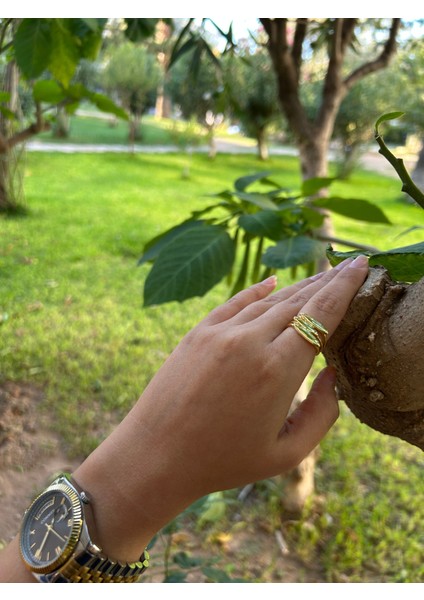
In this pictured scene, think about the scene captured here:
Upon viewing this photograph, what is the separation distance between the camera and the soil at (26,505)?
122 centimetres

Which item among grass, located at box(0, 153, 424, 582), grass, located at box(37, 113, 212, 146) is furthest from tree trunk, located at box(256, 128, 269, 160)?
grass, located at box(0, 153, 424, 582)

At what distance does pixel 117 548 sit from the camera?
0.39 meters

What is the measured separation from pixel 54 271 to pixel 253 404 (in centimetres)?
235

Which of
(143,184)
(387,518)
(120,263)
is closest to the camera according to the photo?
(387,518)

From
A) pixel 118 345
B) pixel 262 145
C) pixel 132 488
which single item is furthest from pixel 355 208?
pixel 262 145

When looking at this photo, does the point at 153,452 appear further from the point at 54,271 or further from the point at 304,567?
the point at 54,271

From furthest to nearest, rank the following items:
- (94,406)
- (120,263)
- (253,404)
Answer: (120,263) < (94,406) < (253,404)

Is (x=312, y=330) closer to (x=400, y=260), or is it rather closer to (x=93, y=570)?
(x=400, y=260)

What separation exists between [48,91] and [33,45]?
0.55ft

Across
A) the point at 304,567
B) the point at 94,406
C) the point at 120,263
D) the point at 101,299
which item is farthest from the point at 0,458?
the point at 120,263

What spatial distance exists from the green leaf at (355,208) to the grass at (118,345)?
0.12ft

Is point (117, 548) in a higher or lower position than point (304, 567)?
higher

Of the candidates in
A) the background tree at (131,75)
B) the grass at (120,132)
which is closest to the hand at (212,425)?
the background tree at (131,75)

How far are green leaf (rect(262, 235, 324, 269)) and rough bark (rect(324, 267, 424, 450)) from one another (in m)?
0.17
